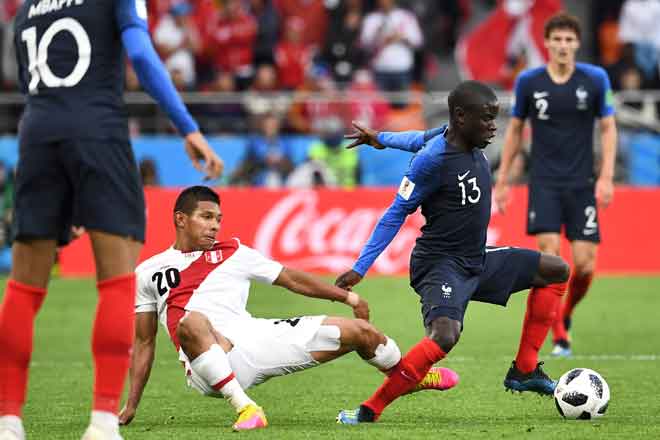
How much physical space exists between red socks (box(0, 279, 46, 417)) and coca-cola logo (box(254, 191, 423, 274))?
36.3 feet

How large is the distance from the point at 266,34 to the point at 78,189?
1497 centimetres

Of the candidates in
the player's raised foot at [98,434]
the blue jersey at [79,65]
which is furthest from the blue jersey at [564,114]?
the player's raised foot at [98,434]

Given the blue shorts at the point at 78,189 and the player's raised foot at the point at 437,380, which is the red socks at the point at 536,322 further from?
the blue shorts at the point at 78,189

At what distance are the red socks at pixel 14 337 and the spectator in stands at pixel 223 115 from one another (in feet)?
43.8

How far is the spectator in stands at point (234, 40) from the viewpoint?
20.2 m

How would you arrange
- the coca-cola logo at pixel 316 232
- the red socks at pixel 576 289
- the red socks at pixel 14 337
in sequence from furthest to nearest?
the coca-cola logo at pixel 316 232 < the red socks at pixel 576 289 < the red socks at pixel 14 337

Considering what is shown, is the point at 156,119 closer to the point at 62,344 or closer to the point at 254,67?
the point at 254,67

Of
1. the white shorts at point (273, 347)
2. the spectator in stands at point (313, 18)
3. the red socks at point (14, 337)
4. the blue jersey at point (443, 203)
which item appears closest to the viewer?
the red socks at point (14, 337)

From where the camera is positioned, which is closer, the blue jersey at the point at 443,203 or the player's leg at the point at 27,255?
the player's leg at the point at 27,255

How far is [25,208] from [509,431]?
2563mm

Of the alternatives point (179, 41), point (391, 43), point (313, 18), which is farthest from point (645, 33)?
point (179, 41)

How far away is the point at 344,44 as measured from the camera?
20250 mm

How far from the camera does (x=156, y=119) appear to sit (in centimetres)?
1948

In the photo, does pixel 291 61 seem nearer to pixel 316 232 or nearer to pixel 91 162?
pixel 316 232
